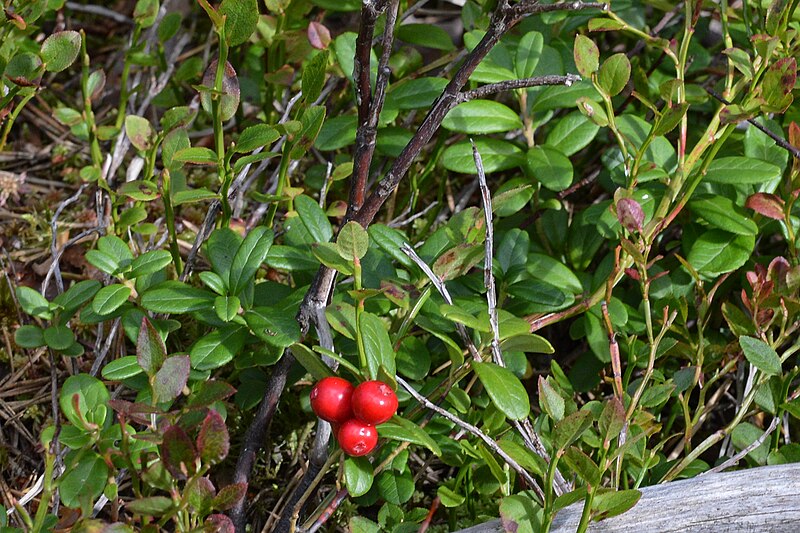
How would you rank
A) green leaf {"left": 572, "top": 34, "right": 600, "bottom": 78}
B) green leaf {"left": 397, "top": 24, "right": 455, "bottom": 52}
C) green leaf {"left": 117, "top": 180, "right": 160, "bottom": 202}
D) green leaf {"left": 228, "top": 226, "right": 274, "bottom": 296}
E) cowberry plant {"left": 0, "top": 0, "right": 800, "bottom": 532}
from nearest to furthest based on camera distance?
1. cowberry plant {"left": 0, "top": 0, "right": 800, "bottom": 532}
2. green leaf {"left": 228, "top": 226, "right": 274, "bottom": 296}
3. green leaf {"left": 572, "top": 34, "right": 600, "bottom": 78}
4. green leaf {"left": 117, "top": 180, "right": 160, "bottom": 202}
5. green leaf {"left": 397, "top": 24, "right": 455, "bottom": 52}

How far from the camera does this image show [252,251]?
1.90 m

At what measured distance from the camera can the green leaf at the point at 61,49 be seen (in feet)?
6.95

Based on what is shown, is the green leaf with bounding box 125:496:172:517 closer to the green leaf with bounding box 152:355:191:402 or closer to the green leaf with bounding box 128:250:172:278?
the green leaf with bounding box 152:355:191:402

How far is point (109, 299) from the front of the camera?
190 centimetres

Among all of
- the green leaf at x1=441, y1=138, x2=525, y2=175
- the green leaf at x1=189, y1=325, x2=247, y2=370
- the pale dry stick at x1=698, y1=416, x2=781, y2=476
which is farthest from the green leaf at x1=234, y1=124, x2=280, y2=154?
the pale dry stick at x1=698, y1=416, x2=781, y2=476

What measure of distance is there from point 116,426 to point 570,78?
120 cm

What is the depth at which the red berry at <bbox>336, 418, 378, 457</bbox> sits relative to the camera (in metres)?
1.55

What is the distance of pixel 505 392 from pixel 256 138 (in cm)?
82

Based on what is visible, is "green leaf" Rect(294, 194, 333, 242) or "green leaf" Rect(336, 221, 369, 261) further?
"green leaf" Rect(294, 194, 333, 242)

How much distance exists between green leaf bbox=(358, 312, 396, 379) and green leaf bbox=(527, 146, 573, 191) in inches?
31.6

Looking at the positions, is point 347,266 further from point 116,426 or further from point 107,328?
point 107,328

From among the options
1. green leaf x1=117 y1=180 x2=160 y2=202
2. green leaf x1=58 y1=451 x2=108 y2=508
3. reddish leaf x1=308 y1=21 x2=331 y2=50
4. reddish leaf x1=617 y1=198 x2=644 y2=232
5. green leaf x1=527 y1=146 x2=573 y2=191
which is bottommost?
green leaf x1=58 y1=451 x2=108 y2=508

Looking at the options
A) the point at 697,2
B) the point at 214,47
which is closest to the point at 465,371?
the point at 697,2

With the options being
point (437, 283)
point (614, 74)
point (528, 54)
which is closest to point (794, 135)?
point (614, 74)
